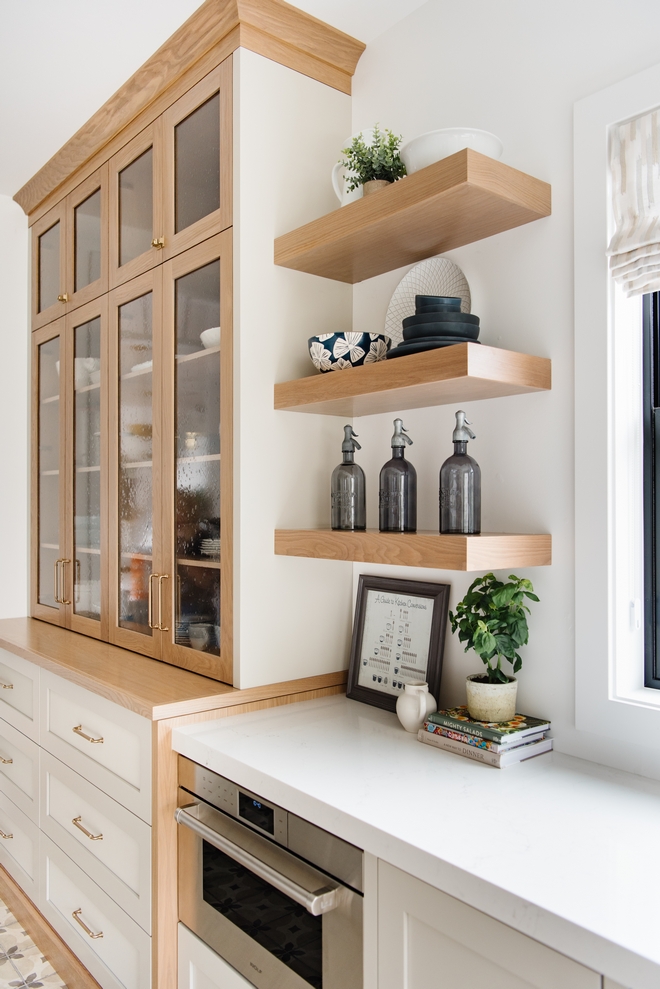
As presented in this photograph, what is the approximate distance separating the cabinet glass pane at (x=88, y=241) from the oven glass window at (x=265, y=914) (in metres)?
1.97

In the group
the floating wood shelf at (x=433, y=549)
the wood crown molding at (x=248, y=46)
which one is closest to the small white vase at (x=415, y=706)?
the floating wood shelf at (x=433, y=549)

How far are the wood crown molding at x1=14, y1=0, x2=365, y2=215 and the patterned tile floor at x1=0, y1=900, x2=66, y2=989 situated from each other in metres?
2.60

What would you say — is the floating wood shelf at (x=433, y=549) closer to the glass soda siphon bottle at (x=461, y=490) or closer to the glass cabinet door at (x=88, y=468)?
the glass soda siphon bottle at (x=461, y=490)

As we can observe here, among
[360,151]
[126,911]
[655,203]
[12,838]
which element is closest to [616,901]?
[655,203]

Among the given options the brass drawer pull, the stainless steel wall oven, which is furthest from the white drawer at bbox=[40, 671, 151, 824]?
the stainless steel wall oven

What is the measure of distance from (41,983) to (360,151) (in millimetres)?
2415

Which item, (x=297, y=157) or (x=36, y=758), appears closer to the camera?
(x=297, y=157)

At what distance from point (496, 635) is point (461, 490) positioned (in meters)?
0.32

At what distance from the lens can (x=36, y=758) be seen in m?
2.35

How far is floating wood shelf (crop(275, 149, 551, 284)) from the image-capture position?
149cm

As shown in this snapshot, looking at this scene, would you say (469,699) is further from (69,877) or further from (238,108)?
(238,108)

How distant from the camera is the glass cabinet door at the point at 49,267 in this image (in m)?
2.88

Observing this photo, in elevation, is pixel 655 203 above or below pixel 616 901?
above

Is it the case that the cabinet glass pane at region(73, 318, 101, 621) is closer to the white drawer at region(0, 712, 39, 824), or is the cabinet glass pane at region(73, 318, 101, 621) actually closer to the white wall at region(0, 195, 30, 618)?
the white drawer at region(0, 712, 39, 824)
